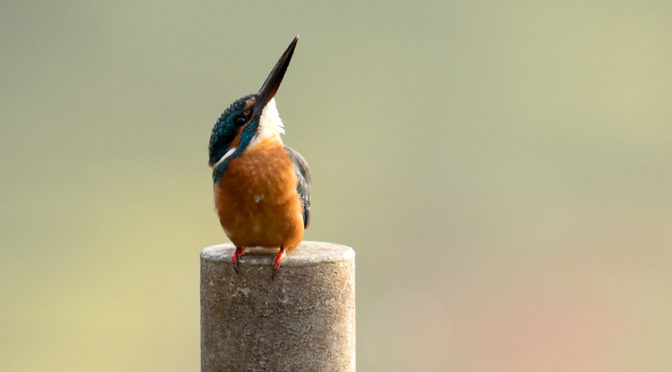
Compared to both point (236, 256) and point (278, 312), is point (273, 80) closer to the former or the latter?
point (236, 256)

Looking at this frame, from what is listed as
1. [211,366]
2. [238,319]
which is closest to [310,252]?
[238,319]

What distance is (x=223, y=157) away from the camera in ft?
16.7

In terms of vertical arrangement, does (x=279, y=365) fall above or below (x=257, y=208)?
below

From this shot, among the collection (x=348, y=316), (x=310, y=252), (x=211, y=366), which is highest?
(x=310, y=252)

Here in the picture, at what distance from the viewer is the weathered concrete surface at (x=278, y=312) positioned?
16.3 feet

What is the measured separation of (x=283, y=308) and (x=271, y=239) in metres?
0.45

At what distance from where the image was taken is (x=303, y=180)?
208 inches

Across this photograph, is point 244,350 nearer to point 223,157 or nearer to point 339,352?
point 339,352

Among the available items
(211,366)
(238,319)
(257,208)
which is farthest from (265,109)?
(211,366)

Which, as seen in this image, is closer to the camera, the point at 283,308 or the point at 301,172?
the point at 283,308

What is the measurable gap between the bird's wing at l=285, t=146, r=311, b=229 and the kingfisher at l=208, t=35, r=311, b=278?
8cm

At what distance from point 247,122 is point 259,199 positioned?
1.66 feet

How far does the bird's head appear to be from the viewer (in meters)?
5.04

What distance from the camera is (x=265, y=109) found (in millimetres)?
5074
